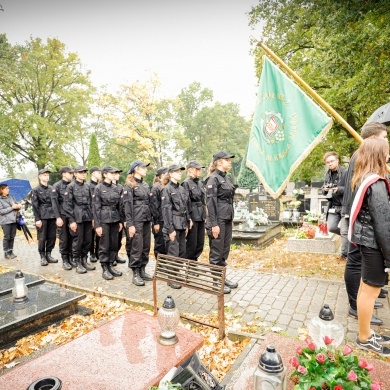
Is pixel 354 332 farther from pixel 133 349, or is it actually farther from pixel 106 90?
pixel 106 90

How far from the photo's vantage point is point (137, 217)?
5.88 meters

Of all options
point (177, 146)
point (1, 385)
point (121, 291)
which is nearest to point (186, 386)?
point (1, 385)

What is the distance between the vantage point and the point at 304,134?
3.97m

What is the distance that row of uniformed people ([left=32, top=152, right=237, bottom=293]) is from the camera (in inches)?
215

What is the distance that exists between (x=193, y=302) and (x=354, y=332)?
2.33m

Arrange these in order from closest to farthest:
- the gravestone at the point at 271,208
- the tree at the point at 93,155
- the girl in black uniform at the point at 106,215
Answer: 1. the girl in black uniform at the point at 106,215
2. the gravestone at the point at 271,208
3. the tree at the point at 93,155

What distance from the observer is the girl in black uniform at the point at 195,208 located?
6168 millimetres

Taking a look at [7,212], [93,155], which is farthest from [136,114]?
[7,212]

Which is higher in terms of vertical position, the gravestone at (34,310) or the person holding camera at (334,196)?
the person holding camera at (334,196)

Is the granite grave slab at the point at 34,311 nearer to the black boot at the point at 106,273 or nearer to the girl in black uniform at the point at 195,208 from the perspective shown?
the black boot at the point at 106,273

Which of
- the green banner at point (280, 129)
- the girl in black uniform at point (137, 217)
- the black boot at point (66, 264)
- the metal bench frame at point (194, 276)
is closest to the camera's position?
the metal bench frame at point (194, 276)

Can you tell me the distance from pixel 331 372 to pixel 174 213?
4.30 metres

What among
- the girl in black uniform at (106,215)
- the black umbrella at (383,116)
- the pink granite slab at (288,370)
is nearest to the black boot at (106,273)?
the girl in black uniform at (106,215)

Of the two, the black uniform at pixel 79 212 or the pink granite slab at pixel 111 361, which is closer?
the pink granite slab at pixel 111 361
